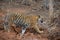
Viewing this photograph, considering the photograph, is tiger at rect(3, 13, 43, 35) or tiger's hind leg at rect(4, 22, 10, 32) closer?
tiger at rect(3, 13, 43, 35)

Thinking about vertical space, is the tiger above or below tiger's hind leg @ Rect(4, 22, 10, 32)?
above

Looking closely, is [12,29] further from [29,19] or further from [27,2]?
[27,2]

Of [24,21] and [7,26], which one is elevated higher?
[24,21]

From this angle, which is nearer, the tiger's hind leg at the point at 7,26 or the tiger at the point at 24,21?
the tiger at the point at 24,21

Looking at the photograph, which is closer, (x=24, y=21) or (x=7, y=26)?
(x=24, y=21)

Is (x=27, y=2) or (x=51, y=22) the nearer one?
(x=51, y=22)

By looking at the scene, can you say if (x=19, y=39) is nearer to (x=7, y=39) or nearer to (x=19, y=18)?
(x=7, y=39)

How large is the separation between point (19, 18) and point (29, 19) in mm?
340

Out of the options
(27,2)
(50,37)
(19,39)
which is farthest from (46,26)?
(27,2)

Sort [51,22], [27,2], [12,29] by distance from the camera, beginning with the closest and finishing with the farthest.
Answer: [12,29] < [51,22] < [27,2]

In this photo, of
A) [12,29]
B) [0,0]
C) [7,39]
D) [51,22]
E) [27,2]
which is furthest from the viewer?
[0,0]

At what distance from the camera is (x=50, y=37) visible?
5020 millimetres

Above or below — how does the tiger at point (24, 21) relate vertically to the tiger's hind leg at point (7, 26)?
above

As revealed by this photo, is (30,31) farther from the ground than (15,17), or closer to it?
closer to it
